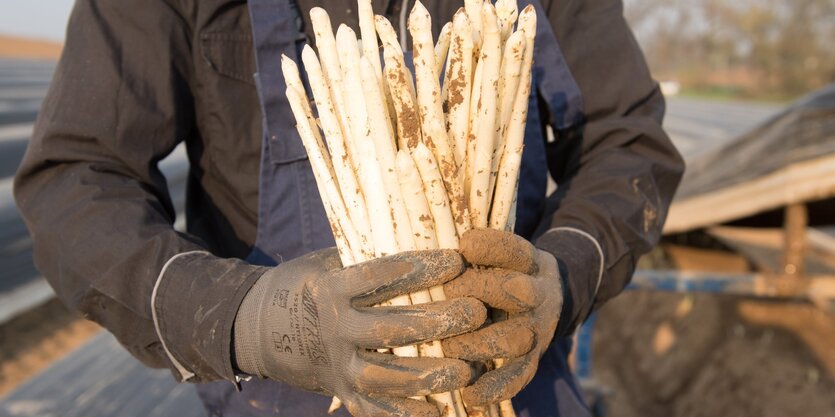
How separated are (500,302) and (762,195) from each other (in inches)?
115

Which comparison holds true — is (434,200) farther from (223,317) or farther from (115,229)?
(115,229)

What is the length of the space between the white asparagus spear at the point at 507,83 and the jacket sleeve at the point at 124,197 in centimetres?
49

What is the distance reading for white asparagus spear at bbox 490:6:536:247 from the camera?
127cm

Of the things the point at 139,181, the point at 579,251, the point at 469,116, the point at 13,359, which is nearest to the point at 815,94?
the point at 579,251

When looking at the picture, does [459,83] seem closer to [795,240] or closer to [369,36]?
[369,36]

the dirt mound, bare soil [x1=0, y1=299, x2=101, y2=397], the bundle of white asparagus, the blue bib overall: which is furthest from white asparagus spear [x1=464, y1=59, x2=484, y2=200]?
the dirt mound

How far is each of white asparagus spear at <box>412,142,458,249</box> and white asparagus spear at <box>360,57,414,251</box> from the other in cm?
4

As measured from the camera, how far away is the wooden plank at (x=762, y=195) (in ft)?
11.0

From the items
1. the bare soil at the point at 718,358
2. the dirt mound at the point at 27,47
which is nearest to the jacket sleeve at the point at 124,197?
the bare soil at the point at 718,358

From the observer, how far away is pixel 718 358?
Answer: 4406mm

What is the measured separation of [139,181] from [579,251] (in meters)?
0.93

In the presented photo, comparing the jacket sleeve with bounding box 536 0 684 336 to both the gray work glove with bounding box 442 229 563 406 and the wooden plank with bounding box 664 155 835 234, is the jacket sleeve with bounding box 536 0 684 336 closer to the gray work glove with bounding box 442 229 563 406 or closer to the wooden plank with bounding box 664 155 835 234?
the gray work glove with bounding box 442 229 563 406

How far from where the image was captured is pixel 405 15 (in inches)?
61.8

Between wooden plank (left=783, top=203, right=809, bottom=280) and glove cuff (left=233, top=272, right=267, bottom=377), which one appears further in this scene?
wooden plank (left=783, top=203, right=809, bottom=280)
